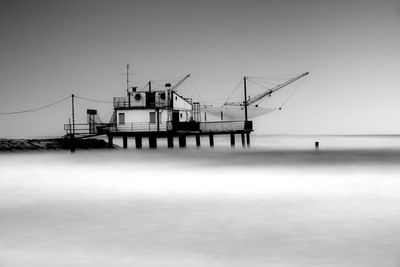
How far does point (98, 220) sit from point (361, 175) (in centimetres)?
1742

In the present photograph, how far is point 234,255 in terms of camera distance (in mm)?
9281

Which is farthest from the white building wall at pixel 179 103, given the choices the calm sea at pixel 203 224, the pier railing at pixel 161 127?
the calm sea at pixel 203 224

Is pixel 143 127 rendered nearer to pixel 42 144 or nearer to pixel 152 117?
pixel 152 117

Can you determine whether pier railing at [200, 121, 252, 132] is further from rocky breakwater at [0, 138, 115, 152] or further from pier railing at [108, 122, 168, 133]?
rocky breakwater at [0, 138, 115, 152]

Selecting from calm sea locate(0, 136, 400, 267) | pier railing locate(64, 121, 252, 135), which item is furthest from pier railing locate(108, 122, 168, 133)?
calm sea locate(0, 136, 400, 267)

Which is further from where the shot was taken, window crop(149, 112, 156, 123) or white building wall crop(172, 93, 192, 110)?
white building wall crop(172, 93, 192, 110)

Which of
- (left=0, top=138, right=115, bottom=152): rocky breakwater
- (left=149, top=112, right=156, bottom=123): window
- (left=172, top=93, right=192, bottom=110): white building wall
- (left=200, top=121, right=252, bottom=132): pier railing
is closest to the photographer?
(left=149, top=112, right=156, bottom=123): window

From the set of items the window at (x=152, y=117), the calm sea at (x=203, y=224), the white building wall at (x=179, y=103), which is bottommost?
the calm sea at (x=203, y=224)

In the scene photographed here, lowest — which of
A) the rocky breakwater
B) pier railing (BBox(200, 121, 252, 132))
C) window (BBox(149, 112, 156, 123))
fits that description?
the rocky breakwater

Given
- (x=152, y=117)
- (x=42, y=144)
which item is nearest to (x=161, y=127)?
(x=152, y=117)

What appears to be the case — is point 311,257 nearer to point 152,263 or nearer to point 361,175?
point 152,263

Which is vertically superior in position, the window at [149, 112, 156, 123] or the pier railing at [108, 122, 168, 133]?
the window at [149, 112, 156, 123]

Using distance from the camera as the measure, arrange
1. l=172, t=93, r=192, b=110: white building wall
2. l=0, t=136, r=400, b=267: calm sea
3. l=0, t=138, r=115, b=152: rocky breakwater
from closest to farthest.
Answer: l=0, t=136, r=400, b=267: calm sea → l=172, t=93, r=192, b=110: white building wall → l=0, t=138, r=115, b=152: rocky breakwater

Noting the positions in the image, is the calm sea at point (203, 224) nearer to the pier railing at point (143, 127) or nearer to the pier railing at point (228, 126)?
the pier railing at point (143, 127)
